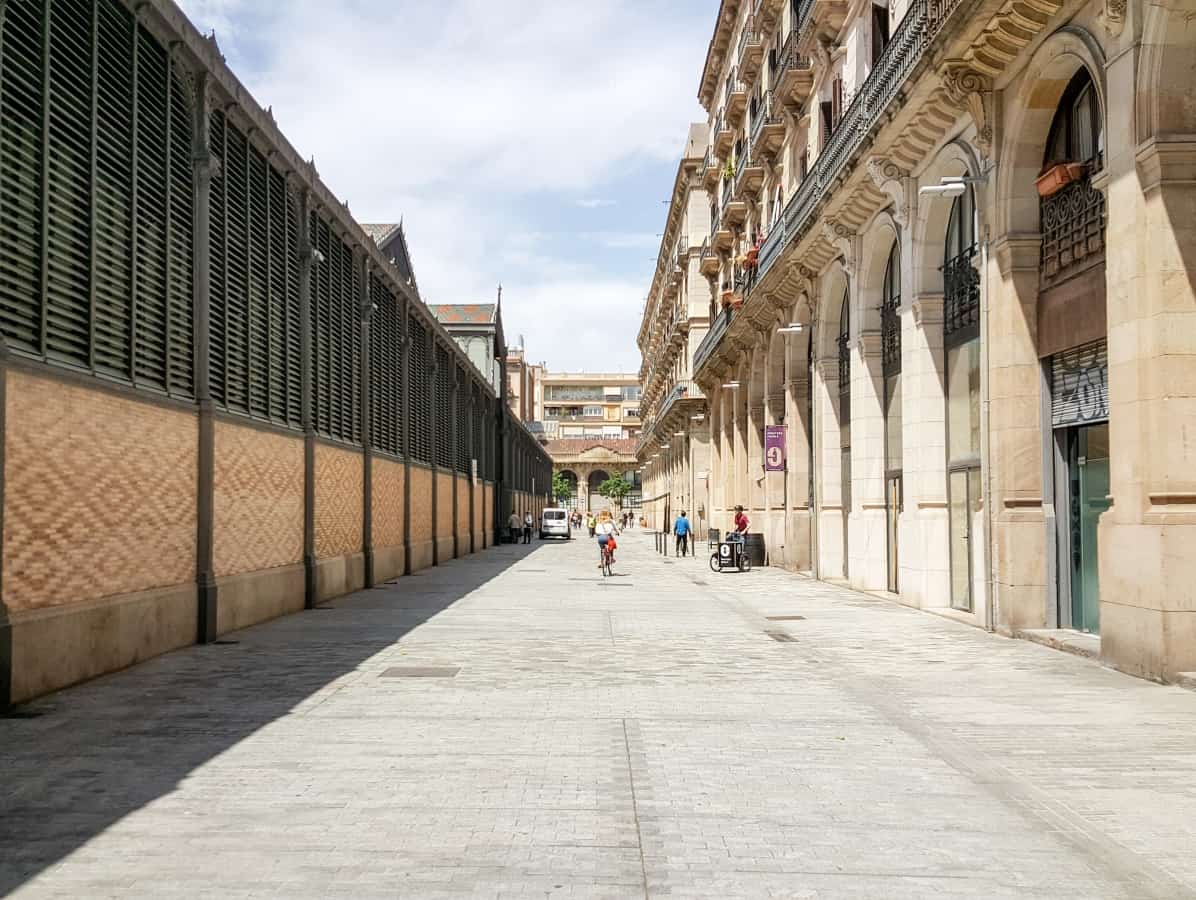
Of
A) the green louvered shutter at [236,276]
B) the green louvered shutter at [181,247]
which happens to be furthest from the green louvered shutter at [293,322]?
the green louvered shutter at [181,247]

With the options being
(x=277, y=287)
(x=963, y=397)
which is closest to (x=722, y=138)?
(x=963, y=397)

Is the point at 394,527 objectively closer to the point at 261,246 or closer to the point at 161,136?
the point at 261,246

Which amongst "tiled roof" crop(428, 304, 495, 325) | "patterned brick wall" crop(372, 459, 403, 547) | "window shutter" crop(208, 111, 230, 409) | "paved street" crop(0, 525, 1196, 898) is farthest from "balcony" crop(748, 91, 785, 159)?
"tiled roof" crop(428, 304, 495, 325)

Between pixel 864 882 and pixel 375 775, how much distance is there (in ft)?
10.6

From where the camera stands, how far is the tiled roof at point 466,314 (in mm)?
76062

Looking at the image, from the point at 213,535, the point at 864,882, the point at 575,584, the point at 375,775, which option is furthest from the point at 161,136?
the point at 575,584

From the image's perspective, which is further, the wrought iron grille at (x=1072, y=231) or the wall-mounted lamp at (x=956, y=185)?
the wall-mounted lamp at (x=956, y=185)

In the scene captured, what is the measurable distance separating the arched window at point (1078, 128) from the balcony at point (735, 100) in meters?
27.3

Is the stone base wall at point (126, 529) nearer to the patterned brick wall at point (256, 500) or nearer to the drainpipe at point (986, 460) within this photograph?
the patterned brick wall at point (256, 500)

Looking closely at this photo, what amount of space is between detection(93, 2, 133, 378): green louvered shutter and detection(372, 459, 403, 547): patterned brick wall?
13.9 meters

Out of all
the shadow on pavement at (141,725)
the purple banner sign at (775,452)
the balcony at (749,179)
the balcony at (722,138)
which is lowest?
the shadow on pavement at (141,725)

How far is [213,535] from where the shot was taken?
15.4 meters

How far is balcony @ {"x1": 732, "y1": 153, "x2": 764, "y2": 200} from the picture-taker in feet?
124

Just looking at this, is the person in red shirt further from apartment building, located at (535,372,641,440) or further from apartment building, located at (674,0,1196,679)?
apartment building, located at (535,372,641,440)
